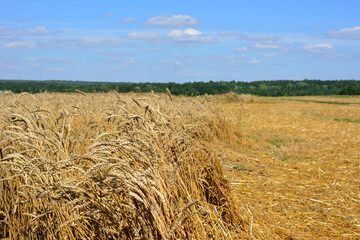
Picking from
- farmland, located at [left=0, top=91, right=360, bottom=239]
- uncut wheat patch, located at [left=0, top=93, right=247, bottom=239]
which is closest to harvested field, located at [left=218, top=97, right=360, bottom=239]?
farmland, located at [left=0, top=91, right=360, bottom=239]

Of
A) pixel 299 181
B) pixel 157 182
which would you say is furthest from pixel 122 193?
pixel 299 181

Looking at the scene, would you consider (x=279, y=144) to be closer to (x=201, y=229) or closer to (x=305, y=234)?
(x=305, y=234)

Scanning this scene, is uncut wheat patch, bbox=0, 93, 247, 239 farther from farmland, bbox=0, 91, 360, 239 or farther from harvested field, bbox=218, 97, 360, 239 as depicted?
harvested field, bbox=218, 97, 360, 239

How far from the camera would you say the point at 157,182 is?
2.30 m

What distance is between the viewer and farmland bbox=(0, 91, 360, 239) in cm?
229

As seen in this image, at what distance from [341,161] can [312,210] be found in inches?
112

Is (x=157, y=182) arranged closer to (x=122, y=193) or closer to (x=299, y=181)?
(x=122, y=193)

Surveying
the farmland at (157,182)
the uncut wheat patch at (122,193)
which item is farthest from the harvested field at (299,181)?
the uncut wheat patch at (122,193)

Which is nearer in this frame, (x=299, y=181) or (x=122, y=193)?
(x=122, y=193)

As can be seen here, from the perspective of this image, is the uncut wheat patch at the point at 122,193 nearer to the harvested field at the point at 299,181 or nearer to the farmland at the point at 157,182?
the farmland at the point at 157,182

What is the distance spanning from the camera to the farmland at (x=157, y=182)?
229cm

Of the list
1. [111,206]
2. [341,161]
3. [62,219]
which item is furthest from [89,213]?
[341,161]

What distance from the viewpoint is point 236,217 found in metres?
3.28

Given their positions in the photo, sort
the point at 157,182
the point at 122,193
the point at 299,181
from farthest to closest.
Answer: the point at 299,181 < the point at 122,193 < the point at 157,182
